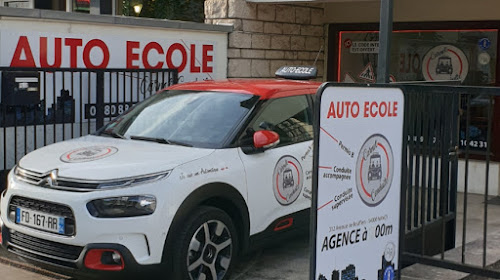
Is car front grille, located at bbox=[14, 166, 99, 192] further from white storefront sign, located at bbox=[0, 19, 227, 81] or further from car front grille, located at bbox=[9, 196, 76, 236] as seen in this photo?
white storefront sign, located at bbox=[0, 19, 227, 81]

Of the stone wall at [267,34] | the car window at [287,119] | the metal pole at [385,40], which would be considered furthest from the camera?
the stone wall at [267,34]

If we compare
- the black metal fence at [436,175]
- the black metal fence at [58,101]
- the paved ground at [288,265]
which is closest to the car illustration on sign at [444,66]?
the paved ground at [288,265]

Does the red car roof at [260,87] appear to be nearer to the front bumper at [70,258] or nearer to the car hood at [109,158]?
the car hood at [109,158]

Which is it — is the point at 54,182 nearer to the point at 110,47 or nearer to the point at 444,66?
the point at 110,47

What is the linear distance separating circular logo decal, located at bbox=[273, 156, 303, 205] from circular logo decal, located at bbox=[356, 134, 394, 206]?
1.78 meters

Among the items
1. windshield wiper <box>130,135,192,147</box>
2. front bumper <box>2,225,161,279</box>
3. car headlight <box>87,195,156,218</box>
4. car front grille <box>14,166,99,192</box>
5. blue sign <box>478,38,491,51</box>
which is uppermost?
blue sign <box>478,38,491,51</box>

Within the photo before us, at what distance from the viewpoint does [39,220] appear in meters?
5.34

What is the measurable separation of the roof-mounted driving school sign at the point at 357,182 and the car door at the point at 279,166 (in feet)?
5.32

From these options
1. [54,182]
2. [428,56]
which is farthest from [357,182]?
[428,56]

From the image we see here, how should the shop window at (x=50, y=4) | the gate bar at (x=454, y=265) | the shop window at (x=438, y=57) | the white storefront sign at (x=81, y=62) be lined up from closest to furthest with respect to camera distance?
the gate bar at (x=454, y=265) → the white storefront sign at (x=81, y=62) → the shop window at (x=438, y=57) → the shop window at (x=50, y=4)

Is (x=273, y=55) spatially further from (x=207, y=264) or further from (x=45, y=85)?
(x=207, y=264)

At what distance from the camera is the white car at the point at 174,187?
509 centimetres

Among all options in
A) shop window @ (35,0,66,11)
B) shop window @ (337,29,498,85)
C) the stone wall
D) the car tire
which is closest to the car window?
the car tire

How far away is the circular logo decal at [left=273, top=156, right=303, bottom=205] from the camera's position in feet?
20.1
